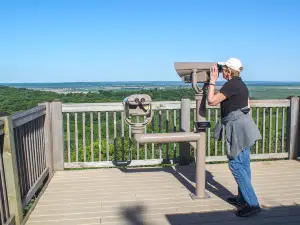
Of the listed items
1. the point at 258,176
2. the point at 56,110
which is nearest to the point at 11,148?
the point at 56,110

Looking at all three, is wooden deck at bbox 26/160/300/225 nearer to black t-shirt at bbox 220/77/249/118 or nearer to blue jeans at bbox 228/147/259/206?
blue jeans at bbox 228/147/259/206

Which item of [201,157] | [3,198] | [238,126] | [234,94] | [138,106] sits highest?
[234,94]

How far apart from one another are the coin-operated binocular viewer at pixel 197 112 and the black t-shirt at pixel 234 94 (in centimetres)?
38

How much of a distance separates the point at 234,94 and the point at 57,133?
2690 mm

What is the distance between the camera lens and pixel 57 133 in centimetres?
443

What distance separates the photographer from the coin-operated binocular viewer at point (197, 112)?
323 centimetres

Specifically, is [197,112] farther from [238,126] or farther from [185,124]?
[185,124]

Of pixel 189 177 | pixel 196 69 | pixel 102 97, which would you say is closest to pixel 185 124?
pixel 189 177

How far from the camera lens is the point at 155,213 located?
3018 mm

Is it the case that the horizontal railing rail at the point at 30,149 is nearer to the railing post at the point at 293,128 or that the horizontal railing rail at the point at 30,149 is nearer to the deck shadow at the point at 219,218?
the deck shadow at the point at 219,218

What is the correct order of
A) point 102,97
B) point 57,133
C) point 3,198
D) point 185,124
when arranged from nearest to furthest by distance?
point 3,198 → point 57,133 → point 185,124 → point 102,97

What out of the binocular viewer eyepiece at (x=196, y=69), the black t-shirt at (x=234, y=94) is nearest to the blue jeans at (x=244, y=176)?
the black t-shirt at (x=234, y=94)

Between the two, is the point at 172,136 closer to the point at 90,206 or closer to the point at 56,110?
the point at 90,206

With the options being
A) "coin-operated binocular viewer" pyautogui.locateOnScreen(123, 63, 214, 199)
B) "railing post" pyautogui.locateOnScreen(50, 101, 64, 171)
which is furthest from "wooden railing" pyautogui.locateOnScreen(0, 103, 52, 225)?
"coin-operated binocular viewer" pyautogui.locateOnScreen(123, 63, 214, 199)
